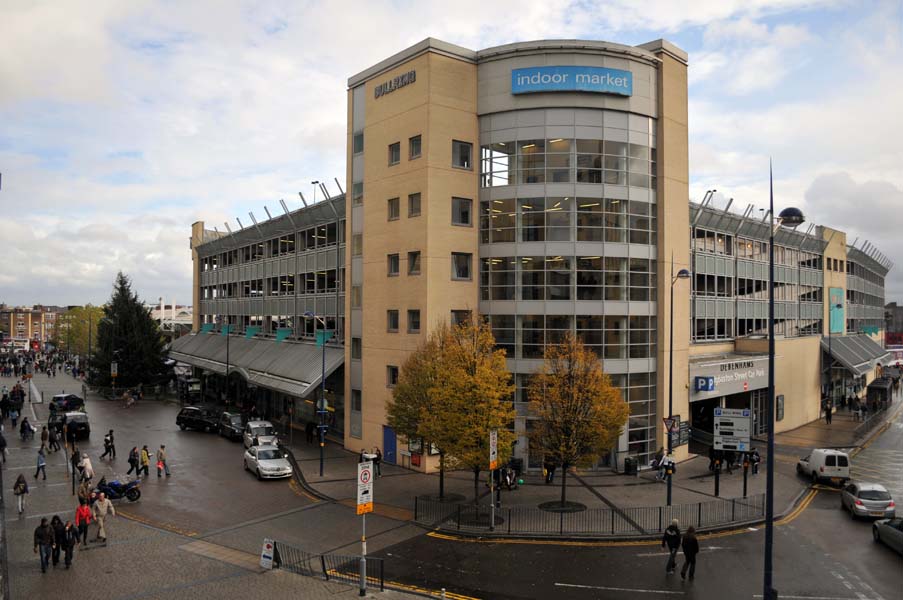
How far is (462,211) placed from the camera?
34.5 m

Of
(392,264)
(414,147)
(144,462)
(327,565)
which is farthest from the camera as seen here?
(392,264)

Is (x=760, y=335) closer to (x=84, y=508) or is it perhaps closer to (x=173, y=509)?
(x=173, y=509)

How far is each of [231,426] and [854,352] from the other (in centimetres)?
6053

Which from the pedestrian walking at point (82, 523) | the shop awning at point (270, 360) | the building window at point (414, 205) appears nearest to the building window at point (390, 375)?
the shop awning at point (270, 360)

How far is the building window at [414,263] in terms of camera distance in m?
33.6

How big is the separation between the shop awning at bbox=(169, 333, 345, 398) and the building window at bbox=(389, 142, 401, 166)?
1251 cm

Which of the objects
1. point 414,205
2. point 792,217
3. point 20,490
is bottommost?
point 20,490

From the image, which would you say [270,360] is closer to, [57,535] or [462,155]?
[462,155]

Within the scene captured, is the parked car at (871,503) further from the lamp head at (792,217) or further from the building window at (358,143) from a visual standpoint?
the building window at (358,143)

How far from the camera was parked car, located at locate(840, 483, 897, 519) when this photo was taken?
24922mm

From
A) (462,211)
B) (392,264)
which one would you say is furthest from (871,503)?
(392,264)

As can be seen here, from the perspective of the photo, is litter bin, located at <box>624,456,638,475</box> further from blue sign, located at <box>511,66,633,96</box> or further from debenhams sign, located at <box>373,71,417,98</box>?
debenhams sign, located at <box>373,71,417,98</box>

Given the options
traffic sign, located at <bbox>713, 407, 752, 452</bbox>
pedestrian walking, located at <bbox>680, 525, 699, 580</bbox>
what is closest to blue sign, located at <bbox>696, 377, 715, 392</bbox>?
traffic sign, located at <bbox>713, 407, 752, 452</bbox>

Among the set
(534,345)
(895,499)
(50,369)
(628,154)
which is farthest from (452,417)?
(50,369)
